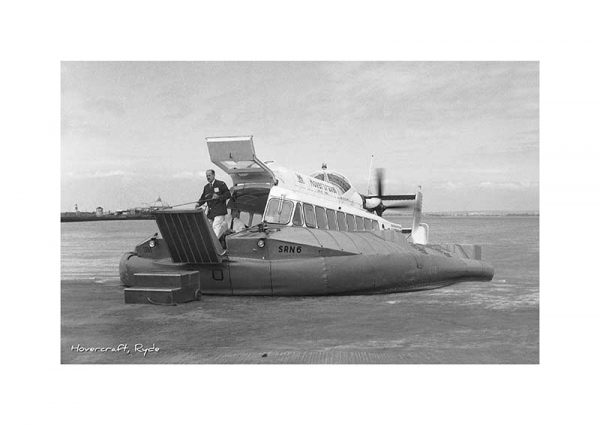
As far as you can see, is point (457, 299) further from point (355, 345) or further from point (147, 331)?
point (147, 331)

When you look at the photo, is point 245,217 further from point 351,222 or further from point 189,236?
point 189,236

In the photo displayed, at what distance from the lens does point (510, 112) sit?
9.08m

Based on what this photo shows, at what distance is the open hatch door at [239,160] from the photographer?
1062 cm

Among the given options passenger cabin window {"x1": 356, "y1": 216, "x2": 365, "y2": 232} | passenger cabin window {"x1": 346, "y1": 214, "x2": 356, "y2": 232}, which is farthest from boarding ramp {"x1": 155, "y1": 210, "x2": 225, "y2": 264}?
passenger cabin window {"x1": 356, "y1": 216, "x2": 365, "y2": 232}

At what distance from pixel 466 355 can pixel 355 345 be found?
123 centimetres

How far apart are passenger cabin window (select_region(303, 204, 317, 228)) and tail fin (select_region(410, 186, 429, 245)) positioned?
5.71 metres

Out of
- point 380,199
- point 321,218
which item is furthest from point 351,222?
point 380,199

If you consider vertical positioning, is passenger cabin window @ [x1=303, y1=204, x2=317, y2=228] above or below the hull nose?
above

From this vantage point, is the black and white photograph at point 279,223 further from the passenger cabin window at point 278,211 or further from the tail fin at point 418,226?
the tail fin at point 418,226

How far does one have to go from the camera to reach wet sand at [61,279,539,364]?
22.9ft

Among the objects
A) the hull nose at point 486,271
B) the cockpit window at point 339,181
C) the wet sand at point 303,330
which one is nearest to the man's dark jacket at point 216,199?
the wet sand at point 303,330

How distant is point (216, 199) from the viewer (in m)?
11.2

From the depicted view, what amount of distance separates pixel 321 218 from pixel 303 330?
167 inches

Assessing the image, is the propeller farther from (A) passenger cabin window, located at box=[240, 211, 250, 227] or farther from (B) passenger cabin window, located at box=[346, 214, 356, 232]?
(A) passenger cabin window, located at box=[240, 211, 250, 227]
